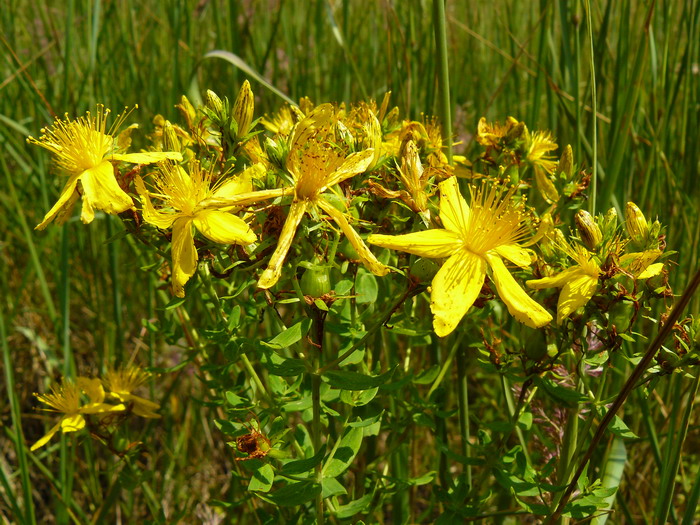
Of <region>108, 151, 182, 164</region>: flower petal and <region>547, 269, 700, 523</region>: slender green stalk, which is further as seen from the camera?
<region>108, 151, 182, 164</region>: flower petal

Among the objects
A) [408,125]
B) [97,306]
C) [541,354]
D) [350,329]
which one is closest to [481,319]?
[541,354]

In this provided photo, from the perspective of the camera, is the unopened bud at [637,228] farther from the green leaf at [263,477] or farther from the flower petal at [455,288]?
the green leaf at [263,477]

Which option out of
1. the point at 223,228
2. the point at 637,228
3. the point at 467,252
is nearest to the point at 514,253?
the point at 467,252

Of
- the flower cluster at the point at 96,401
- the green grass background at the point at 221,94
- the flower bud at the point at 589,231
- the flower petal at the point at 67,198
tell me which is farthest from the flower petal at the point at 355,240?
the flower cluster at the point at 96,401

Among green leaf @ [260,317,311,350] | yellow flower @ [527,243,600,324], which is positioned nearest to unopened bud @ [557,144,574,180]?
yellow flower @ [527,243,600,324]

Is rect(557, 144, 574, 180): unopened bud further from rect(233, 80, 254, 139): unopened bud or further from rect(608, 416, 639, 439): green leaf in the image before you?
rect(233, 80, 254, 139): unopened bud

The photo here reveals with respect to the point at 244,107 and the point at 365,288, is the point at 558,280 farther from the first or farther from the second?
the point at 244,107

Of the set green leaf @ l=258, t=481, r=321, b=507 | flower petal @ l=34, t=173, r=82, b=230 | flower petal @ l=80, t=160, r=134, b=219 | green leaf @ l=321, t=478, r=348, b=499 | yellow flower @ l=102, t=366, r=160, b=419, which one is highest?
flower petal @ l=80, t=160, r=134, b=219
